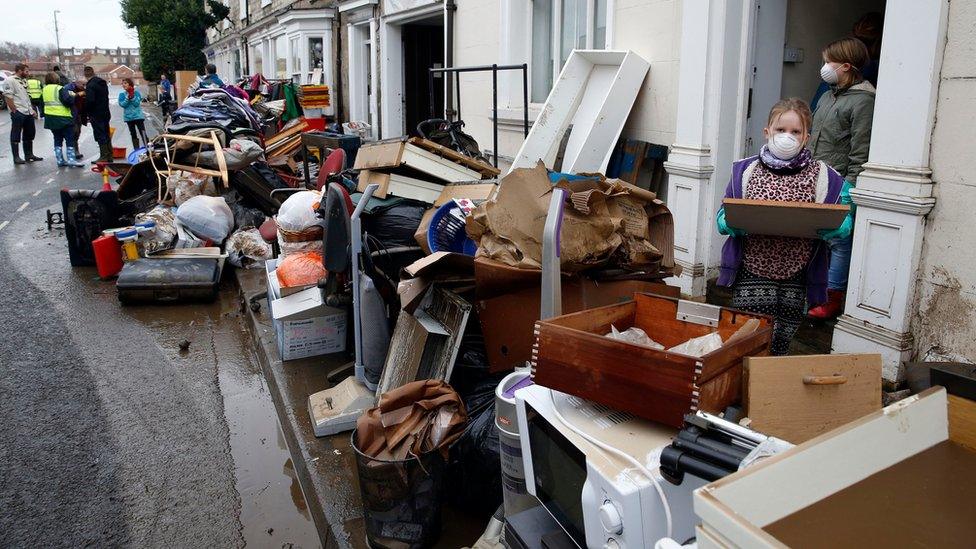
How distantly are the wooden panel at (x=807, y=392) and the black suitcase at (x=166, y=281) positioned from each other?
597 centimetres

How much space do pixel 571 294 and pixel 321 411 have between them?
1.79m

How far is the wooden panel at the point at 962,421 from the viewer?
153cm

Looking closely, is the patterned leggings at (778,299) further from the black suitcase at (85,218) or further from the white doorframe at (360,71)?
the white doorframe at (360,71)

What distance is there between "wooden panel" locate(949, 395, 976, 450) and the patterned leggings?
188 cm

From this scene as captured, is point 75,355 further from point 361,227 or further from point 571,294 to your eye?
point 571,294

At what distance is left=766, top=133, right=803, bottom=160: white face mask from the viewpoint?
3.21m

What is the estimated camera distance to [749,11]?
5.01m

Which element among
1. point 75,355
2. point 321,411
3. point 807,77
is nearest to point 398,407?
point 321,411

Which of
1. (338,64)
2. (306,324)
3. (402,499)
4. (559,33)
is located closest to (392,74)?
(338,64)

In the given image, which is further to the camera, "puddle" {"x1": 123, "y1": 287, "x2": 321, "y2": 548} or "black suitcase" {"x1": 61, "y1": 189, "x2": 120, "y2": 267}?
"black suitcase" {"x1": 61, "y1": 189, "x2": 120, "y2": 267}

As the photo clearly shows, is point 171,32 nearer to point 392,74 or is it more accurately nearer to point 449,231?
point 392,74

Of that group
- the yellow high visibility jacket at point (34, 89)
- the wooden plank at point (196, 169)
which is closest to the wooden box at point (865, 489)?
the wooden plank at point (196, 169)

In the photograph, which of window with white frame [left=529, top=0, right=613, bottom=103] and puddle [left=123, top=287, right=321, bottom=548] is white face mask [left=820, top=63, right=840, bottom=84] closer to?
window with white frame [left=529, top=0, right=613, bottom=103]

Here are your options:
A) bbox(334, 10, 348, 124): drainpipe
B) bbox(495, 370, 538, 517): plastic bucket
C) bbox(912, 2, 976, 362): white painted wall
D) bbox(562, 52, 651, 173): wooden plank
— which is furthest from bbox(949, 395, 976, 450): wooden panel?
bbox(334, 10, 348, 124): drainpipe
